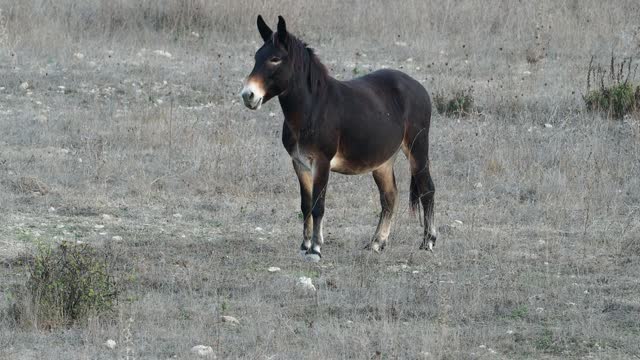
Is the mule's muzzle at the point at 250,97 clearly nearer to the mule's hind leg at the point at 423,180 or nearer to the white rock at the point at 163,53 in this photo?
the mule's hind leg at the point at 423,180

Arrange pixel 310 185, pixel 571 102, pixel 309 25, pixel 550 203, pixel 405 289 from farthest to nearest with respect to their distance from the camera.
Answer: pixel 309 25
pixel 571 102
pixel 550 203
pixel 310 185
pixel 405 289

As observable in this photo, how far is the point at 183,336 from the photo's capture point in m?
6.82

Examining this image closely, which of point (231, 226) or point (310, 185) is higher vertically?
point (310, 185)

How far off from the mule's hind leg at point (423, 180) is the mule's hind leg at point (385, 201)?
0.19 m

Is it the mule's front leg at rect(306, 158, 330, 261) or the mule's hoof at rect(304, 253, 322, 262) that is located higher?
the mule's front leg at rect(306, 158, 330, 261)

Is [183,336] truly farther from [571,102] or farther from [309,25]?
[309,25]

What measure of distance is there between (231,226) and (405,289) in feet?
8.37

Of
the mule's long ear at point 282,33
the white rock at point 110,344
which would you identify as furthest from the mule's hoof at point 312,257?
the white rock at point 110,344

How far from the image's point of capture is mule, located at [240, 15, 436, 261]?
8.70 metres

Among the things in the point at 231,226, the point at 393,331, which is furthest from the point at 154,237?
the point at 393,331

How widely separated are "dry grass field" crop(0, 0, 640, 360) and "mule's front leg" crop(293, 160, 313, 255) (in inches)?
6.1

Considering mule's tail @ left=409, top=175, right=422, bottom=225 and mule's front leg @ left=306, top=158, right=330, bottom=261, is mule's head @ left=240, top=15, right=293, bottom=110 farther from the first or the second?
mule's tail @ left=409, top=175, right=422, bottom=225

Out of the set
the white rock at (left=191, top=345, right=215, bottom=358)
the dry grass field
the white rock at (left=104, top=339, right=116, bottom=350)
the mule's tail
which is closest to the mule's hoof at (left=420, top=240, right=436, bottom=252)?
the dry grass field

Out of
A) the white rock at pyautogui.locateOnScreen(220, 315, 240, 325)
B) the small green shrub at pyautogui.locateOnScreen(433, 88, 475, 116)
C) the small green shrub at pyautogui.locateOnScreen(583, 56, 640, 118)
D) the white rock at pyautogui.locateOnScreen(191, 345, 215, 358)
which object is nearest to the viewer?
the white rock at pyautogui.locateOnScreen(191, 345, 215, 358)
